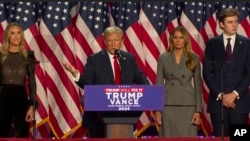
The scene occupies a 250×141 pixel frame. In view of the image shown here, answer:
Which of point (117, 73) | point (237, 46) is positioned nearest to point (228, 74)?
point (237, 46)

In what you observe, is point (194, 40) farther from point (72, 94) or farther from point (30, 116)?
point (30, 116)

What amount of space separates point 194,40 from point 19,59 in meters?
2.63

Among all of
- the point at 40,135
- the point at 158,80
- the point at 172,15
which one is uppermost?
the point at 172,15

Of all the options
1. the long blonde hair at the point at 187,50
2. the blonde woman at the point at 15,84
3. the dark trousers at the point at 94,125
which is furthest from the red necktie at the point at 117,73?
the blonde woman at the point at 15,84

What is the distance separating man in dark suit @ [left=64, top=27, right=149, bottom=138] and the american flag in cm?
181

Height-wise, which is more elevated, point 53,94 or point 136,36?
point 136,36

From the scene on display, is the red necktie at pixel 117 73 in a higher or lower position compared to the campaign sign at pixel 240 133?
higher

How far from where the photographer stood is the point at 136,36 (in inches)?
413

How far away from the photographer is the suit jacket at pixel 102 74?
27.7 ft

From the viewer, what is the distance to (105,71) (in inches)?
336

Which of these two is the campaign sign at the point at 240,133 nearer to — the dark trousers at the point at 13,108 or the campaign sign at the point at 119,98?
the campaign sign at the point at 119,98

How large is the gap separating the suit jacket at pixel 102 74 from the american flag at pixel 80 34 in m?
1.80

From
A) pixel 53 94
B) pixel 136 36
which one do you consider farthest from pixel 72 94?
pixel 136 36

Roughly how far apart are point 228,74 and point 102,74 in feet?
4.51
